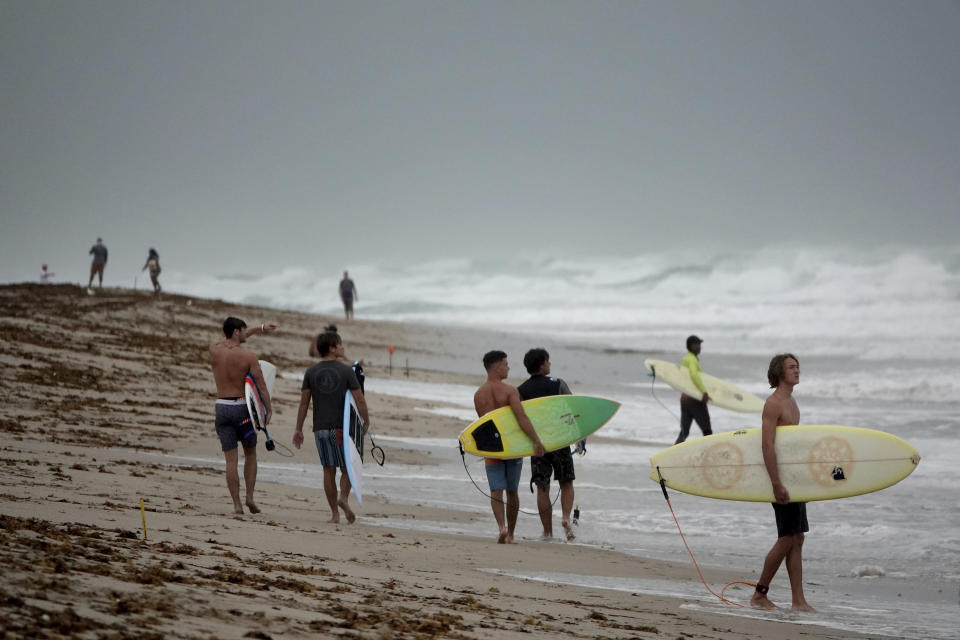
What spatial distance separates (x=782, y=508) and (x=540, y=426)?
2.51 metres

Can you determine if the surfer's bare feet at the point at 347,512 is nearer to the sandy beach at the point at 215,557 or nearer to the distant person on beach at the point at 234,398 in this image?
the sandy beach at the point at 215,557

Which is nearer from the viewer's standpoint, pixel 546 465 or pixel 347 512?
pixel 347 512

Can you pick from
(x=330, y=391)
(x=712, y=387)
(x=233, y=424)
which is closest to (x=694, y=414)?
(x=712, y=387)

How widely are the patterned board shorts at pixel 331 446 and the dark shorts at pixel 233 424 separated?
1.75ft

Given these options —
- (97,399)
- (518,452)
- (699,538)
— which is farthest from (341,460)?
(97,399)

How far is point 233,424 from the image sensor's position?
7688 mm

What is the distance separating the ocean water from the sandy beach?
55 centimetres

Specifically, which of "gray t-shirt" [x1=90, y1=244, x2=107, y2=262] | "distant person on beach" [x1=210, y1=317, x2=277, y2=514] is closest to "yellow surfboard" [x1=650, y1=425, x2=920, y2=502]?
"distant person on beach" [x1=210, y1=317, x2=277, y2=514]

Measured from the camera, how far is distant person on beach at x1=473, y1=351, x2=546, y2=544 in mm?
7512

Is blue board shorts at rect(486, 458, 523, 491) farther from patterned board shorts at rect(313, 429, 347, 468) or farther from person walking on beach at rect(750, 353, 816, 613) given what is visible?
person walking on beach at rect(750, 353, 816, 613)

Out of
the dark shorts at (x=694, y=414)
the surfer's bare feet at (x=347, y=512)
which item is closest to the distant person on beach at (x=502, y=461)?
the surfer's bare feet at (x=347, y=512)

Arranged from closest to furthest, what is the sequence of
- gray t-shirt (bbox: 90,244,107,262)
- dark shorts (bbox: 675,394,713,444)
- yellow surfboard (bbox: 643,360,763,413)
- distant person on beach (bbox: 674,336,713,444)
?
1. distant person on beach (bbox: 674,336,713,444)
2. dark shorts (bbox: 675,394,713,444)
3. yellow surfboard (bbox: 643,360,763,413)
4. gray t-shirt (bbox: 90,244,107,262)

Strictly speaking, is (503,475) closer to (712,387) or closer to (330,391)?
(330,391)

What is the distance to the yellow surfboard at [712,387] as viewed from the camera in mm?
13461
